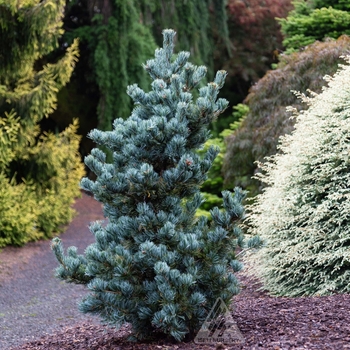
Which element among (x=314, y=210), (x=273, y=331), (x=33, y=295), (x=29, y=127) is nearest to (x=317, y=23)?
(x=29, y=127)

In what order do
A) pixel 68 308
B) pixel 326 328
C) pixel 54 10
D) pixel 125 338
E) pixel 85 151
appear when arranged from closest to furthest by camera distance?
pixel 326 328 → pixel 125 338 → pixel 68 308 → pixel 54 10 → pixel 85 151

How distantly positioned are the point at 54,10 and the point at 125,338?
6.54m

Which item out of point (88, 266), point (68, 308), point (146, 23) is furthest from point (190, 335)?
point (146, 23)

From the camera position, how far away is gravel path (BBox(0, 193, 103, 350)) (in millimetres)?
5184

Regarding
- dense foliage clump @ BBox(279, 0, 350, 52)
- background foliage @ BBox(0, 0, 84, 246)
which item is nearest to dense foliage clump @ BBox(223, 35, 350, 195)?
dense foliage clump @ BBox(279, 0, 350, 52)

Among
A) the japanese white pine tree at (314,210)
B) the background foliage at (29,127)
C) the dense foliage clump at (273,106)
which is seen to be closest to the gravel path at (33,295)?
the background foliage at (29,127)

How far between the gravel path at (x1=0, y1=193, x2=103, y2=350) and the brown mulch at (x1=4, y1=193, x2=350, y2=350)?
85 centimetres

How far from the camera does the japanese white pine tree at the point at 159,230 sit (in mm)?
3303

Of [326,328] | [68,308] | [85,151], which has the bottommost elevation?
[85,151]

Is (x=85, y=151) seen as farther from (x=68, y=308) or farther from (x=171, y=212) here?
(x=171, y=212)

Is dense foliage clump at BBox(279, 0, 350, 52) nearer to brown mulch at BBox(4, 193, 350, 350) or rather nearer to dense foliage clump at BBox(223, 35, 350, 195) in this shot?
dense foliage clump at BBox(223, 35, 350, 195)

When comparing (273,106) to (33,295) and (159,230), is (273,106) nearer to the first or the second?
(33,295)

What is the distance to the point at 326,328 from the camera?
3.30 metres

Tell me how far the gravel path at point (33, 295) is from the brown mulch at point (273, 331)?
2.80 feet
